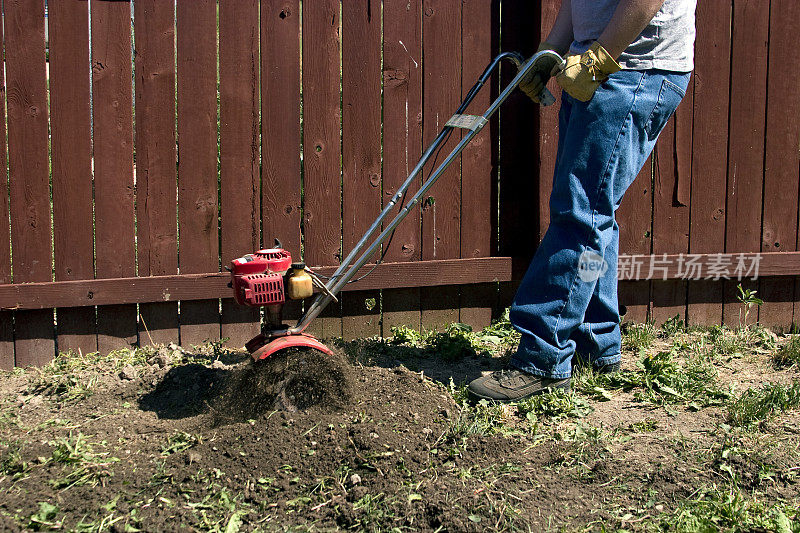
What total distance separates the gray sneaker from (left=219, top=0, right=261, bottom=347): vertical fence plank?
1423mm

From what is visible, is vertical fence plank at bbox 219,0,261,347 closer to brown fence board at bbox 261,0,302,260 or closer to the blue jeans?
brown fence board at bbox 261,0,302,260

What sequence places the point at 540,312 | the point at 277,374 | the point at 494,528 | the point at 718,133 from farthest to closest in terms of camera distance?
the point at 718,133 < the point at 540,312 < the point at 277,374 < the point at 494,528

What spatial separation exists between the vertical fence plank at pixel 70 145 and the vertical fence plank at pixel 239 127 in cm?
62

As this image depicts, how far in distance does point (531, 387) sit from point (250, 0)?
7.49ft

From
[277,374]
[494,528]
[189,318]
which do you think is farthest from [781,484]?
[189,318]

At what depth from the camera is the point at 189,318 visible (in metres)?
4.05

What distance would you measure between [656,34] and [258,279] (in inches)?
73.8

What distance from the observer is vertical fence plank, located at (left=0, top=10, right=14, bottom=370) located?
3641 mm

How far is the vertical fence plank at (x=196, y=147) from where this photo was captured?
3.83 meters

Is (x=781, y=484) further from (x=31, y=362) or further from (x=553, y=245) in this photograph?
(x=31, y=362)

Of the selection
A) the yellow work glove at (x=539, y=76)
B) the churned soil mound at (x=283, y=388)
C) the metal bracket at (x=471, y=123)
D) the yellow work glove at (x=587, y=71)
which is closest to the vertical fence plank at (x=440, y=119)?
the yellow work glove at (x=539, y=76)

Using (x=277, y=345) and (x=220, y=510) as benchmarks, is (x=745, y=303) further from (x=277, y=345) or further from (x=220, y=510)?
(x=220, y=510)

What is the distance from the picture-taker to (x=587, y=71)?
3.11 metres

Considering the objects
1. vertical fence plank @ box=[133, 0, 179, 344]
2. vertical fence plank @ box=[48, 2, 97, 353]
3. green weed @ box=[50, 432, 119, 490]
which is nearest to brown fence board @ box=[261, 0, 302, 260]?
vertical fence plank @ box=[133, 0, 179, 344]
